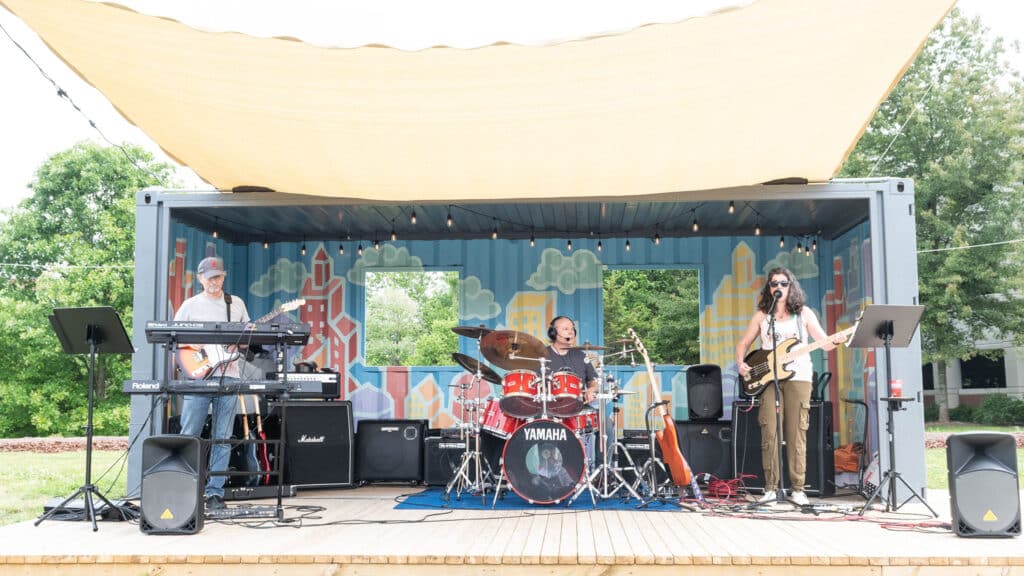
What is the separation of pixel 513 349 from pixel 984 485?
9.18 ft

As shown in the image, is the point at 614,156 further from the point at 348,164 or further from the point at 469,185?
the point at 348,164

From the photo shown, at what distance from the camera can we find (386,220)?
321 inches

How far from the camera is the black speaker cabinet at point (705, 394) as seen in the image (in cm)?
695

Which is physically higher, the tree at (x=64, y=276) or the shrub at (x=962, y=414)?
the tree at (x=64, y=276)

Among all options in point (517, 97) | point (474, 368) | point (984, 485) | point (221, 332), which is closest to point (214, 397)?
point (221, 332)

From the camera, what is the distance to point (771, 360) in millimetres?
5707

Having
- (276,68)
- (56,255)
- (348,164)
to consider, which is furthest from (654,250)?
(56,255)

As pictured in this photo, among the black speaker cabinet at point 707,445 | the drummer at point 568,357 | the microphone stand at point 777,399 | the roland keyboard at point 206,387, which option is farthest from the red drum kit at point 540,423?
the roland keyboard at point 206,387

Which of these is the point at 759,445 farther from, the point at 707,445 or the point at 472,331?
the point at 472,331

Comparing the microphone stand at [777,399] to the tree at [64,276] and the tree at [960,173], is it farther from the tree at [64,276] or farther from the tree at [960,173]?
the tree at [64,276]

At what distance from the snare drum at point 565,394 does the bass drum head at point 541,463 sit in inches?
4.2

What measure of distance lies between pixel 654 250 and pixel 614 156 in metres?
3.63

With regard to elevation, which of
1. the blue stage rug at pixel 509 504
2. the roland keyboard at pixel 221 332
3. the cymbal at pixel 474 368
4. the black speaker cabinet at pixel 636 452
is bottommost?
the blue stage rug at pixel 509 504

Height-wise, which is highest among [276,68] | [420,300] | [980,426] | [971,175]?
[971,175]
